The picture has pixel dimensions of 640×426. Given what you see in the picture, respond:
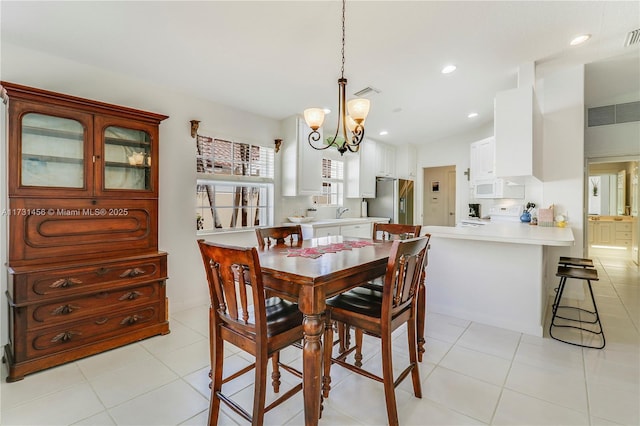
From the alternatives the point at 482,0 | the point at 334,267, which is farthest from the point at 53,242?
the point at 482,0

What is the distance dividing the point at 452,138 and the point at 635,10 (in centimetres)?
404

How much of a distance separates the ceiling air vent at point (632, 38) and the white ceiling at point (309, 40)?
2.0 inches

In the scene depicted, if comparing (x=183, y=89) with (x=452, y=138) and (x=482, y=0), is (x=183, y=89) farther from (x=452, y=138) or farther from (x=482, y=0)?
(x=452, y=138)

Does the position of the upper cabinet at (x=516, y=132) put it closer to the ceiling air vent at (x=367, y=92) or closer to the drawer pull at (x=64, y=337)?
the ceiling air vent at (x=367, y=92)

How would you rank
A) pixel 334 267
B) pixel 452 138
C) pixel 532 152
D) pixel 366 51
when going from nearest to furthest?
1. pixel 334 267
2. pixel 366 51
3. pixel 532 152
4. pixel 452 138

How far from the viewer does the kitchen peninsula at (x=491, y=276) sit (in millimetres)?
2674

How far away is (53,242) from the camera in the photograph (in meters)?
2.25

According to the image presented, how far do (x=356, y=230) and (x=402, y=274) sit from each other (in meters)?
3.45

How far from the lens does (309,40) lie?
2455 mm

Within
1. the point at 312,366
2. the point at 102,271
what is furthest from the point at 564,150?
the point at 102,271

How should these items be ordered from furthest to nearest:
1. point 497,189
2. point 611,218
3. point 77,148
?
point 611,218, point 497,189, point 77,148

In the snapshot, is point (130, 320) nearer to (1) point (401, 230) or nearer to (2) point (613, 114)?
(1) point (401, 230)

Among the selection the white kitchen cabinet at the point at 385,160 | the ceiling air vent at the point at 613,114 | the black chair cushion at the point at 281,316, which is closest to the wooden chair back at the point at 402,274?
the black chair cushion at the point at 281,316

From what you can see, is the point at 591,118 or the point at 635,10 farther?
the point at 591,118
